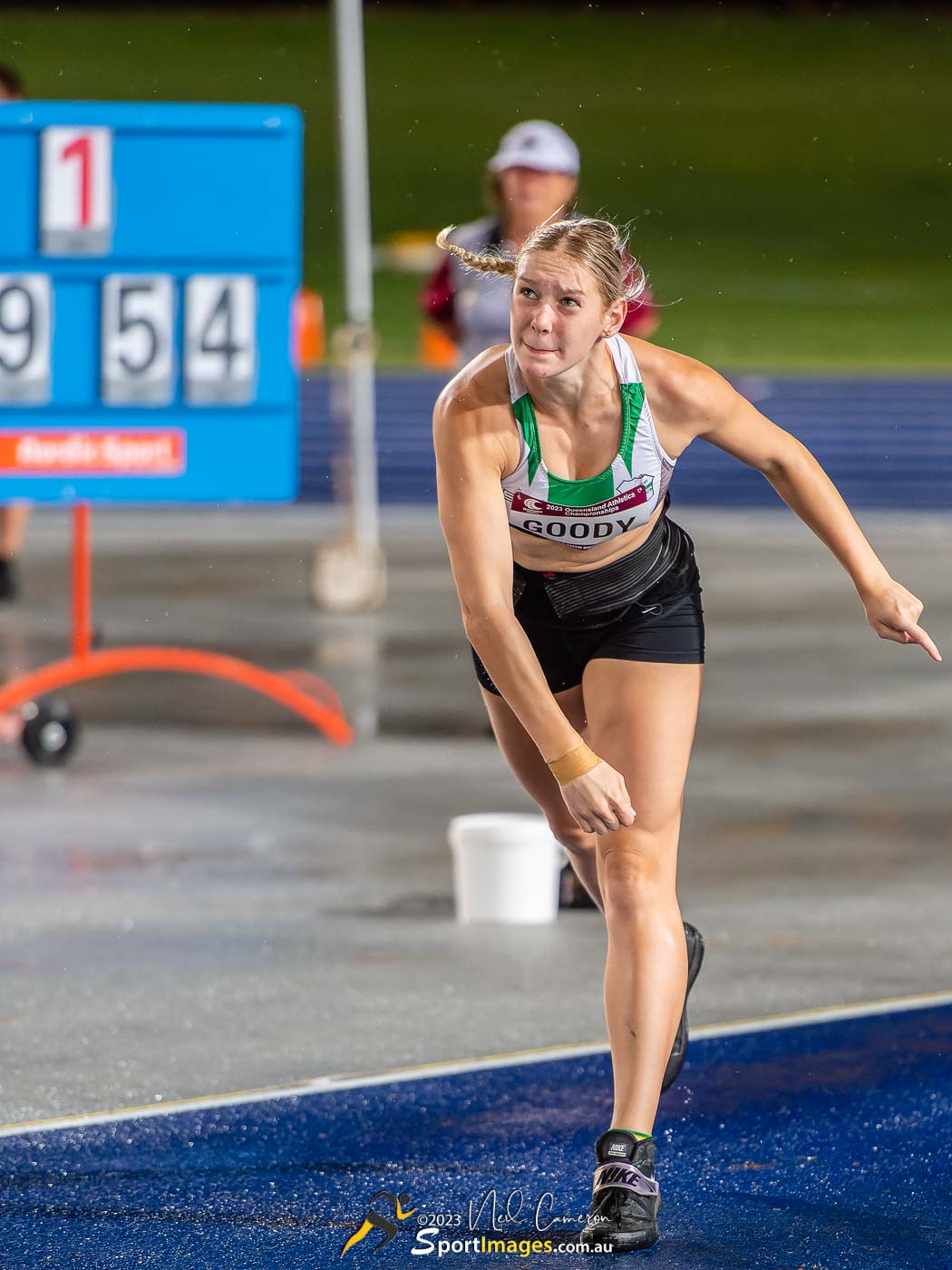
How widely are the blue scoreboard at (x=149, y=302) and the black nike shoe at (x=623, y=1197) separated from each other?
16.9 feet

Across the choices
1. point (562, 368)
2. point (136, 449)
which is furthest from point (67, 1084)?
point (136, 449)

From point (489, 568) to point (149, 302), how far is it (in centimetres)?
518

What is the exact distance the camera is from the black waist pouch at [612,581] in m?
4.73

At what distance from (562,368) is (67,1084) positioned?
2194mm

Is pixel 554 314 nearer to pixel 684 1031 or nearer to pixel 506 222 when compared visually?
pixel 684 1031

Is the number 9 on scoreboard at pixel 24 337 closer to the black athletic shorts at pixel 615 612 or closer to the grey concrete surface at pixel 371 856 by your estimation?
the grey concrete surface at pixel 371 856

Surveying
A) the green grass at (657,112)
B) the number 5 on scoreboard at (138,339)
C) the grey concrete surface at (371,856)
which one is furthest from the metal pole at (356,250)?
the green grass at (657,112)

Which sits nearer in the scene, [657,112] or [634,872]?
[634,872]

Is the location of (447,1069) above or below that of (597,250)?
below

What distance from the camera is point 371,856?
789 cm

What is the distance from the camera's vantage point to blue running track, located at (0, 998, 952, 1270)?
4375mm

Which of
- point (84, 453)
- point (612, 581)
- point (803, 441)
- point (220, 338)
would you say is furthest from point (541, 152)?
point (803, 441)

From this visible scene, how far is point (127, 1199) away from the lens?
466 cm

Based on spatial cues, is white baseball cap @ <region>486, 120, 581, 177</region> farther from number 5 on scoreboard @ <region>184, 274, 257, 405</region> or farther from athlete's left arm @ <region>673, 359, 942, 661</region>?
athlete's left arm @ <region>673, 359, 942, 661</region>
